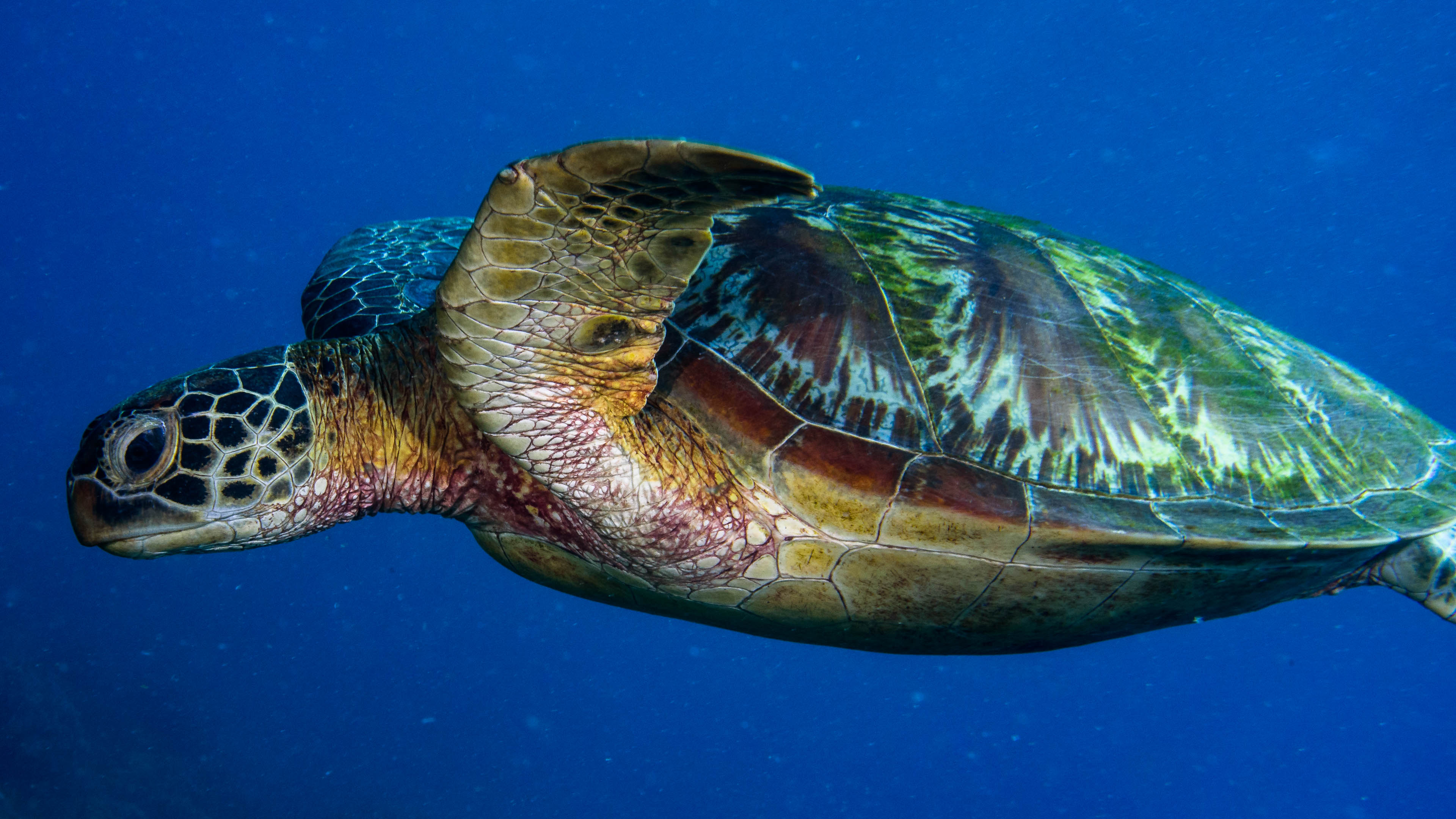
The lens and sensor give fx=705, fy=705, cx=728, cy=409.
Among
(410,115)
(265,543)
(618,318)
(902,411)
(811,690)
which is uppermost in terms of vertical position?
(410,115)

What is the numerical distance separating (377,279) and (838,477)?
252cm

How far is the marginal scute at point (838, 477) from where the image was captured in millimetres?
2029

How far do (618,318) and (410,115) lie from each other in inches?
2323

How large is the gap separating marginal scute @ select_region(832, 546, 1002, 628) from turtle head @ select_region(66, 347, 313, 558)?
1.71 metres

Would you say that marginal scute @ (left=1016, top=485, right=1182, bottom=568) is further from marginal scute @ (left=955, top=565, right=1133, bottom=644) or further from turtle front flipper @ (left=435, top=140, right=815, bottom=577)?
turtle front flipper @ (left=435, top=140, right=815, bottom=577)

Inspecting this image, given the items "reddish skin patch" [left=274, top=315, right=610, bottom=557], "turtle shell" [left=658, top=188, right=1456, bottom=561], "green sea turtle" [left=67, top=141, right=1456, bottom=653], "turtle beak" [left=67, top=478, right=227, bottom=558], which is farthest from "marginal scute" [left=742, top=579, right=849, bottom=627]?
"turtle beak" [left=67, top=478, right=227, bottom=558]

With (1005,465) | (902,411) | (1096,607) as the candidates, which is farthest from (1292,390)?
(902,411)

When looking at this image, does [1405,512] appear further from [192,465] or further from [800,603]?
[192,465]

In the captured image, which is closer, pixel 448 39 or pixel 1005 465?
pixel 1005 465

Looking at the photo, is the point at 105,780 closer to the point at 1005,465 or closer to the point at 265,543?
the point at 265,543

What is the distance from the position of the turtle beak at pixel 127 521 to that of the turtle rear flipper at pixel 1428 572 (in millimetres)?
3942

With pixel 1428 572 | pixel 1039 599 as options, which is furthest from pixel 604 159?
pixel 1428 572

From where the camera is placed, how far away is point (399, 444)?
2.34 metres

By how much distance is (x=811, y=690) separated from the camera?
26906 millimetres
